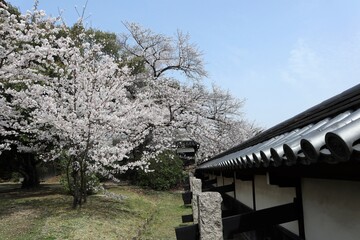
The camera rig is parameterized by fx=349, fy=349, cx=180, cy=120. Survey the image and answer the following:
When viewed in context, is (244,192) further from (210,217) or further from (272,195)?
(210,217)

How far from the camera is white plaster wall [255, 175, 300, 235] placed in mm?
3875

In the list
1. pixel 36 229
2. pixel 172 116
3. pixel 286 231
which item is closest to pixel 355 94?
pixel 286 231

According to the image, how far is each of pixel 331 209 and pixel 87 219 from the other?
29.8ft

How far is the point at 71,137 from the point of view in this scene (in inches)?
458

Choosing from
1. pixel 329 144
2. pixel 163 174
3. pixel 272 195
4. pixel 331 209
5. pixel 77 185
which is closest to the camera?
pixel 329 144

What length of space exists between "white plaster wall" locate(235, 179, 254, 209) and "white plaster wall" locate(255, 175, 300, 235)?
638 mm

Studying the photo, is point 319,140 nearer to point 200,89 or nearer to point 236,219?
point 236,219

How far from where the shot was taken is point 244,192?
7105mm

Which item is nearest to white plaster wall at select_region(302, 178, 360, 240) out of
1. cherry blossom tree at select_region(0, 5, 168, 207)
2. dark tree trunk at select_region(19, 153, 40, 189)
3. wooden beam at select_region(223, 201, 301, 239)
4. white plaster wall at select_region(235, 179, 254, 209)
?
wooden beam at select_region(223, 201, 301, 239)

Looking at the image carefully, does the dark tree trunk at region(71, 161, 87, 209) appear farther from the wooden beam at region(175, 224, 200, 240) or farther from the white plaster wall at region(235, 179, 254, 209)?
the wooden beam at region(175, 224, 200, 240)

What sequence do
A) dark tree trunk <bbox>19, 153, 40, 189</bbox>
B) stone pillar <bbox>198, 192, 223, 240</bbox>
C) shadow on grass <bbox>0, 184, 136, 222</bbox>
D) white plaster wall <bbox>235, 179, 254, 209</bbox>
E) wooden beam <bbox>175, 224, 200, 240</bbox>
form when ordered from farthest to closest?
dark tree trunk <bbox>19, 153, 40, 189</bbox> < shadow on grass <bbox>0, 184, 136, 222</bbox> < white plaster wall <bbox>235, 179, 254, 209</bbox> < wooden beam <bbox>175, 224, 200, 240</bbox> < stone pillar <bbox>198, 192, 223, 240</bbox>

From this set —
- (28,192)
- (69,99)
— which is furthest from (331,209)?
(28,192)

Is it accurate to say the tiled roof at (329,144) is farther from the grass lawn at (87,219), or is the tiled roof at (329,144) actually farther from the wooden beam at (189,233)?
the grass lawn at (87,219)

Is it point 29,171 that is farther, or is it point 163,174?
point 163,174
